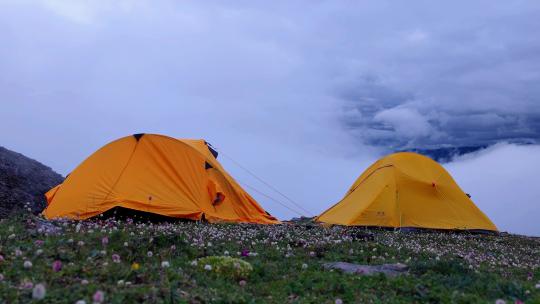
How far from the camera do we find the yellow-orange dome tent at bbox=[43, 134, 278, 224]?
20.1 m

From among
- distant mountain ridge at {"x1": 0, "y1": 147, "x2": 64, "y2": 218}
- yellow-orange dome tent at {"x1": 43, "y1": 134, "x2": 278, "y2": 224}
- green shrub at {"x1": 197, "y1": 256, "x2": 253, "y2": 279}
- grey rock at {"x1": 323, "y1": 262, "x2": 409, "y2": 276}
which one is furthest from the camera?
distant mountain ridge at {"x1": 0, "y1": 147, "x2": 64, "y2": 218}

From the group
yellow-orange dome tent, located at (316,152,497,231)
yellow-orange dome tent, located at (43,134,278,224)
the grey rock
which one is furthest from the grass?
yellow-orange dome tent, located at (316,152,497,231)

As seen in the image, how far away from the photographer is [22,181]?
2709cm

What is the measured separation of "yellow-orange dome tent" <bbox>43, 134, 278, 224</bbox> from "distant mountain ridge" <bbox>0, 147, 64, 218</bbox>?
2.86 m

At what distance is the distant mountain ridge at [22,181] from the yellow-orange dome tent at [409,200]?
13.3 metres

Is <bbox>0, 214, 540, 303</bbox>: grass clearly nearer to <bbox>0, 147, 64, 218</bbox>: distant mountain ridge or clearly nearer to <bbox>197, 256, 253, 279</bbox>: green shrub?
<bbox>197, 256, 253, 279</bbox>: green shrub

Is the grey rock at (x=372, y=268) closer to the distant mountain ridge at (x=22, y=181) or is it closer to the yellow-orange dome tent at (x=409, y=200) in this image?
the yellow-orange dome tent at (x=409, y=200)

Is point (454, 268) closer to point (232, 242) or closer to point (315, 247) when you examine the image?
point (315, 247)

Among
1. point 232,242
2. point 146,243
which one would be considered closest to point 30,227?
point 146,243

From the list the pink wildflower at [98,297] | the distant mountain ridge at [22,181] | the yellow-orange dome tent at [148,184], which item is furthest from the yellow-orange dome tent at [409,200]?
the pink wildflower at [98,297]

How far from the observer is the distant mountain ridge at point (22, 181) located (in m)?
24.8

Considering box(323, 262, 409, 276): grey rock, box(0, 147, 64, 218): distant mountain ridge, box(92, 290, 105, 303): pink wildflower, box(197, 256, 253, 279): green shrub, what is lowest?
box(92, 290, 105, 303): pink wildflower

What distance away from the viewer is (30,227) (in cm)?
1324

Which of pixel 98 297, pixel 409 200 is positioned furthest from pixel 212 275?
pixel 409 200
